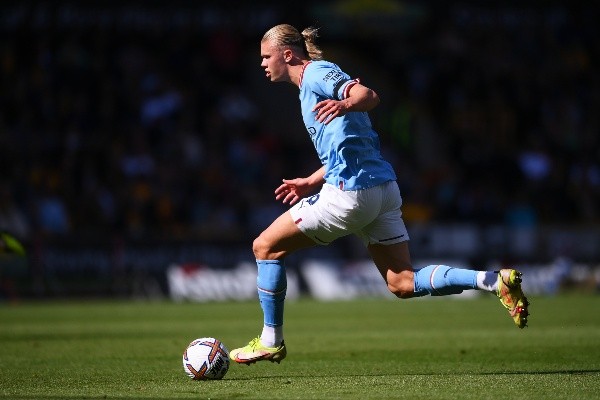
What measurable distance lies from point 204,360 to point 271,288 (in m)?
0.70

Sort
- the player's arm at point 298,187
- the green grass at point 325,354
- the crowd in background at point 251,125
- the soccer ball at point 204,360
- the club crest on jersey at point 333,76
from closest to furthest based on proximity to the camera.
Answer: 1. the green grass at point 325,354
2. the club crest on jersey at point 333,76
3. the soccer ball at point 204,360
4. the player's arm at point 298,187
5. the crowd in background at point 251,125

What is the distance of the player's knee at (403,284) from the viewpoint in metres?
7.58

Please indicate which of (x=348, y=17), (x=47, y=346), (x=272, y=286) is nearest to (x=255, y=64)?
(x=348, y=17)

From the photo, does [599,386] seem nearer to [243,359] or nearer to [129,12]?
[243,359]

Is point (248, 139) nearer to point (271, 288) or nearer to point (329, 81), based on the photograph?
point (271, 288)

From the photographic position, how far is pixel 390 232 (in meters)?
7.61

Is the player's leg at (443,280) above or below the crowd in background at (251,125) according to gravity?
above

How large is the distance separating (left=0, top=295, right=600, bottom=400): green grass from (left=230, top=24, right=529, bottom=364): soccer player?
22.4 inches

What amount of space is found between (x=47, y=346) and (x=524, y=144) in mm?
15954

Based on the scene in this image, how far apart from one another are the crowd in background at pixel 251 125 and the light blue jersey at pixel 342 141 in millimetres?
12577

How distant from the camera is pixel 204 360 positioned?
7363mm

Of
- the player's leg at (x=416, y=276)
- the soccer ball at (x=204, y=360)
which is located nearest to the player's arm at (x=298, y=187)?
the player's leg at (x=416, y=276)

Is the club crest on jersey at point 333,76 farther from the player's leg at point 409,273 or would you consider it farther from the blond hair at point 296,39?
the player's leg at point 409,273

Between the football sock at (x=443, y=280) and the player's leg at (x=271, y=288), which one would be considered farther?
the player's leg at (x=271, y=288)
